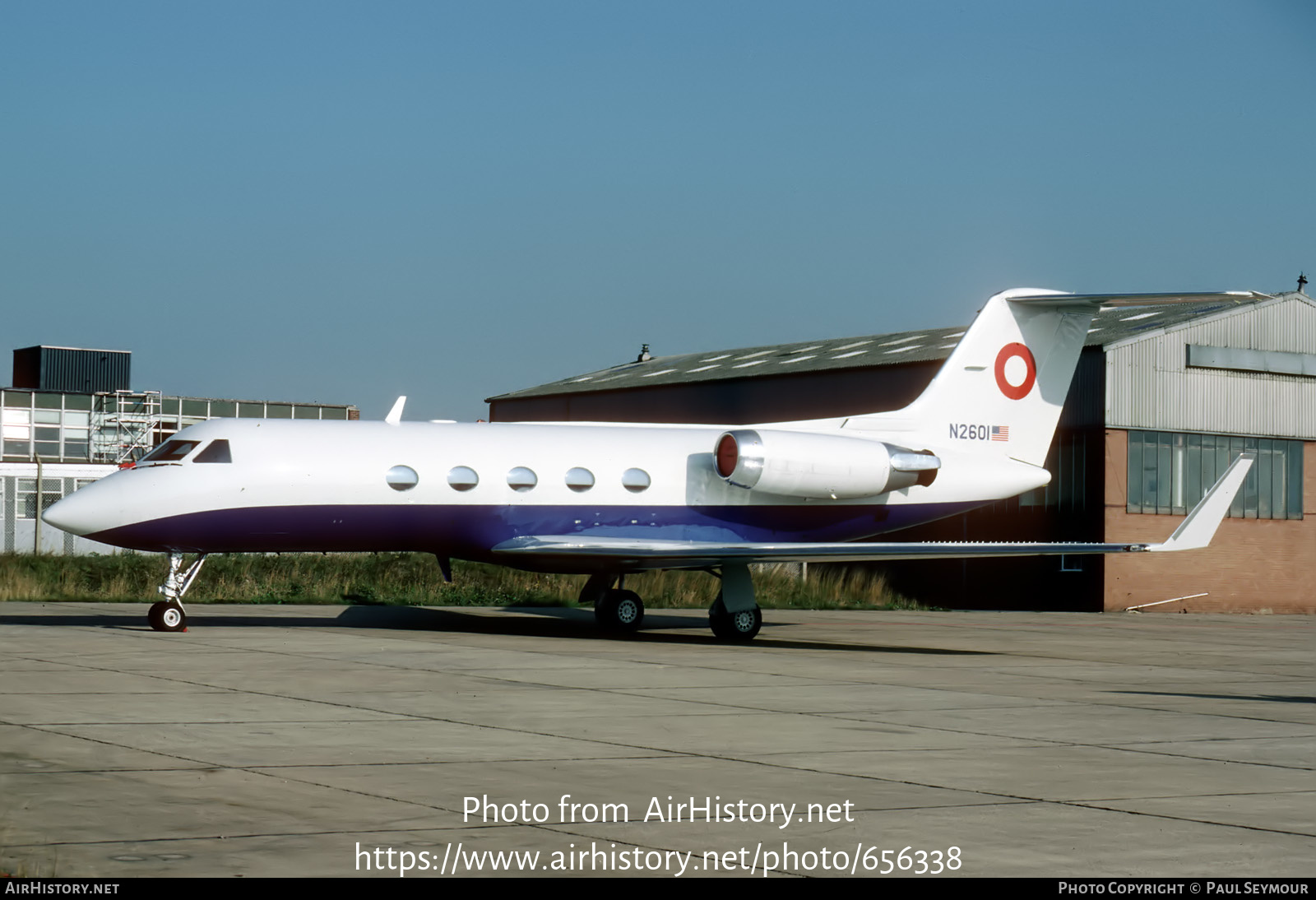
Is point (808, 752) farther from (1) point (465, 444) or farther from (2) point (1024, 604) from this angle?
(2) point (1024, 604)

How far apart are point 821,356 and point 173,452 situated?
27.0 metres

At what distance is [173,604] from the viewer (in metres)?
20.2

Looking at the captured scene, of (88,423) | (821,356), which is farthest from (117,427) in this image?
(821,356)

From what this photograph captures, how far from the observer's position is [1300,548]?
1549 inches

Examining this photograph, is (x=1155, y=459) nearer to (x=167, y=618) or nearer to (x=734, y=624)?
(x=734, y=624)

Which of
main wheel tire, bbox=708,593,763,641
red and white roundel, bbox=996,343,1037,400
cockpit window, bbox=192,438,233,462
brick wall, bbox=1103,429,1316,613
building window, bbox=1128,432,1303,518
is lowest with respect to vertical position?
main wheel tire, bbox=708,593,763,641

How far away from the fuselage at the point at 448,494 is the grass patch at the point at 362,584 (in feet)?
26.8

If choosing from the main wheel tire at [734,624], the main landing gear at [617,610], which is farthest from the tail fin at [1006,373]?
the main landing gear at [617,610]

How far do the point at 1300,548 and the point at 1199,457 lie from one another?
14.1ft

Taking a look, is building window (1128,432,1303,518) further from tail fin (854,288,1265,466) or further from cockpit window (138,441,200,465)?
cockpit window (138,441,200,465)

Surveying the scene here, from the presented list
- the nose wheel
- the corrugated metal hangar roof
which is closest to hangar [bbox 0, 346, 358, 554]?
the corrugated metal hangar roof

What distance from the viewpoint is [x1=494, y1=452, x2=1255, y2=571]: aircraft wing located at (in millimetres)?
19375

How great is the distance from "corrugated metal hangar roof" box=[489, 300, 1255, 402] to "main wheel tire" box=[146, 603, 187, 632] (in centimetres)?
2278

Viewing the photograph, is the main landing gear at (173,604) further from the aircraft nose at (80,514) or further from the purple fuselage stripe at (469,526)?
the aircraft nose at (80,514)
